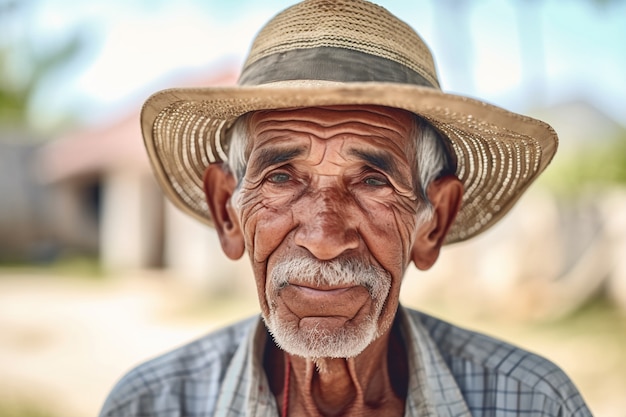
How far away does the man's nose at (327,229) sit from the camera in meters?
1.76

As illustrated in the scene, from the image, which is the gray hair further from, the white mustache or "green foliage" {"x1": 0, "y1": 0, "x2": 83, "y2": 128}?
"green foliage" {"x1": 0, "y1": 0, "x2": 83, "y2": 128}

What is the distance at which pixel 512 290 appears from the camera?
30.5 feet

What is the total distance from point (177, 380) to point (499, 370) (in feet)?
3.07

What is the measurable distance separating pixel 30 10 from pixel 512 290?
1121 inches

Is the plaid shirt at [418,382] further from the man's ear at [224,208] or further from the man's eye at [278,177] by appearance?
the man's eye at [278,177]

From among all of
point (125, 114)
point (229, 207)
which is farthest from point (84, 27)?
point (229, 207)

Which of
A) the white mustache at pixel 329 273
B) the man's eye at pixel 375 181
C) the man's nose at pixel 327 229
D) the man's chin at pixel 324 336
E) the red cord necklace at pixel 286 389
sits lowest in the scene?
the red cord necklace at pixel 286 389

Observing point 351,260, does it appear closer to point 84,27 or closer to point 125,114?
point 125,114

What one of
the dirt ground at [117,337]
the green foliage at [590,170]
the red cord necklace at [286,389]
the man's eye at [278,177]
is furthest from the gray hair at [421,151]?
the green foliage at [590,170]

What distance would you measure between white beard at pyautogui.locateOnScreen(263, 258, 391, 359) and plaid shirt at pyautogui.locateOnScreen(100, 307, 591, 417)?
0.28 metres

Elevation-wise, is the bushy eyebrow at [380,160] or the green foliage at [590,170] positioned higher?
the green foliage at [590,170]

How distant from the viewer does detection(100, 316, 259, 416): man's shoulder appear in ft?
6.89

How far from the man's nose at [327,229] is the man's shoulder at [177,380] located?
49 cm

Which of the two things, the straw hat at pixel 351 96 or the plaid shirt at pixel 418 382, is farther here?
the plaid shirt at pixel 418 382
